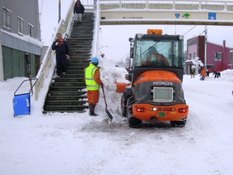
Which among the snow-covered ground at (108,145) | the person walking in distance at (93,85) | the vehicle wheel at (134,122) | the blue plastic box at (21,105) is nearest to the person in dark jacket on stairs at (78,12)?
the snow-covered ground at (108,145)

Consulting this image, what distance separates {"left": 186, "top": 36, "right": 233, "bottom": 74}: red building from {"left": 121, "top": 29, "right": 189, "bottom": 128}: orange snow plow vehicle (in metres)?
49.2

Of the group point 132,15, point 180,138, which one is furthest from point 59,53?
point 132,15

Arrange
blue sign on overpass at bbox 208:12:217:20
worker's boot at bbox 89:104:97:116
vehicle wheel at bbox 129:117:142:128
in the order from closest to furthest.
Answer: vehicle wheel at bbox 129:117:142:128
worker's boot at bbox 89:104:97:116
blue sign on overpass at bbox 208:12:217:20

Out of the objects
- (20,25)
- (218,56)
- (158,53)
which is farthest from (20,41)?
(218,56)

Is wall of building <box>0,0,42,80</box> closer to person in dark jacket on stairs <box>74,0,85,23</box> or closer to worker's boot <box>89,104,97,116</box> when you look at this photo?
person in dark jacket on stairs <box>74,0,85,23</box>

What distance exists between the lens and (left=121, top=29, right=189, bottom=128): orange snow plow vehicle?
1036cm

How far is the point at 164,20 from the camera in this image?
89.2ft

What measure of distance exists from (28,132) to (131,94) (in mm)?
3329

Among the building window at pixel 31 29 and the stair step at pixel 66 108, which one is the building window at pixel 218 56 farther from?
the stair step at pixel 66 108

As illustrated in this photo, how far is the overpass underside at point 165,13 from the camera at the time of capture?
26828 millimetres

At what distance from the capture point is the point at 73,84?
14.6m

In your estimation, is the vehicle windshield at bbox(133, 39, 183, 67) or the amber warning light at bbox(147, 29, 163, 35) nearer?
the vehicle windshield at bbox(133, 39, 183, 67)

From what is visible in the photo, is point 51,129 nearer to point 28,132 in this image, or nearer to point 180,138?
point 28,132

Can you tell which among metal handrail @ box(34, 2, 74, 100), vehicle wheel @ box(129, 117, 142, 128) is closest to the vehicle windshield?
vehicle wheel @ box(129, 117, 142, 128)
